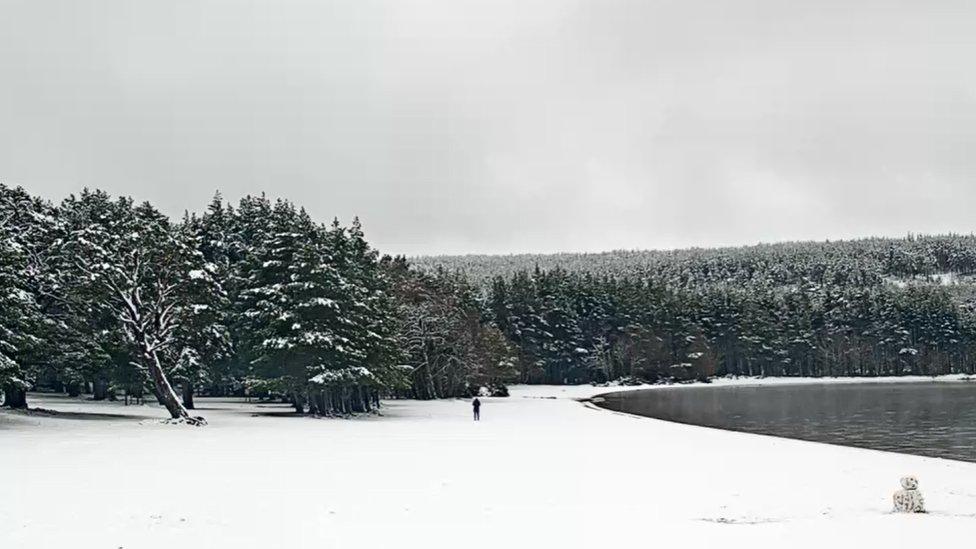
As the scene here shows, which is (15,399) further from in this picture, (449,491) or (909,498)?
(909,498)

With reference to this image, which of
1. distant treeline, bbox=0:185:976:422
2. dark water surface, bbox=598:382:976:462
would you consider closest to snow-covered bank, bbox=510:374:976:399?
distant treeline, bbox=0:185:976:422

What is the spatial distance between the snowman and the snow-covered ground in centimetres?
32

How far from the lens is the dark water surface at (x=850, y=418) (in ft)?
122

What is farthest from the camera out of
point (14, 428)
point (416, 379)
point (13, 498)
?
point (416, 379)

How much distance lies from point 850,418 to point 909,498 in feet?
128

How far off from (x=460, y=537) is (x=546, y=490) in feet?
19.7

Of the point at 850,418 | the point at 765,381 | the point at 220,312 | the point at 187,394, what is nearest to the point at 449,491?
the point at 220,312

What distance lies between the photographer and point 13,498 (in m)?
16.3

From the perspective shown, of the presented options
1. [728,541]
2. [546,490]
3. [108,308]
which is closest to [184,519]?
[546,490]

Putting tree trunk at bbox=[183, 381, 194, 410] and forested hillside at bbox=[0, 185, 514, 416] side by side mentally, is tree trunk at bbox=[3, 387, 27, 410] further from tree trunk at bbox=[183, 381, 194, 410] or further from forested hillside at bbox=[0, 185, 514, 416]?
tree trunk at bbox=[183, 381, 194, 410]

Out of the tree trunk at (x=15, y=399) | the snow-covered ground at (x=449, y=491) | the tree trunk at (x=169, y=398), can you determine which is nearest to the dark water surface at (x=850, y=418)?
the snow-covered ground at (x=449, y=491)

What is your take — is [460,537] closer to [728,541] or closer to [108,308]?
[728,541]

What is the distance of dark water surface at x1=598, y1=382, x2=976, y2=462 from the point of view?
3719 centimetres

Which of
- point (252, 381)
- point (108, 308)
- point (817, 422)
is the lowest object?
point (817, 422)
